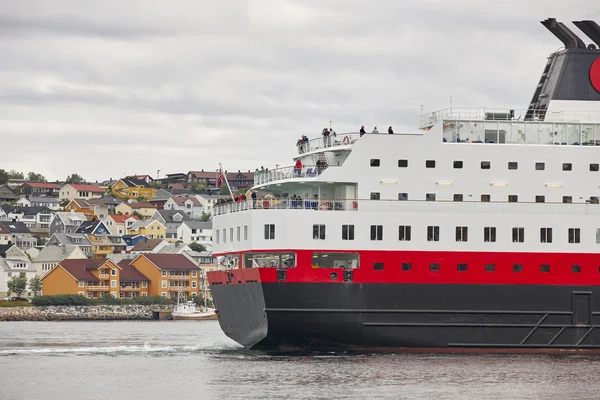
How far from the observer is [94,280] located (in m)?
114

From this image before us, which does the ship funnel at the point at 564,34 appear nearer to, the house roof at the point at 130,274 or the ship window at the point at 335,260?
the ship window at the point at 335,260

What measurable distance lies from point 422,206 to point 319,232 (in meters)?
3.58

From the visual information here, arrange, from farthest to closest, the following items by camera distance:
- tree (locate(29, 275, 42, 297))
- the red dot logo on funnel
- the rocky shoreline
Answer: tree (locate(29, 275, 42, 297)) → the rocky shoreline → the red dot logo on funnel

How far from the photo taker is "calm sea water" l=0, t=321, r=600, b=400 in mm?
33219

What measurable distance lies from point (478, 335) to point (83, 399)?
13419 mm

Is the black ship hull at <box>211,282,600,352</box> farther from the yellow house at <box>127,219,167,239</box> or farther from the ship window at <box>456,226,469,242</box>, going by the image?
the yellow house at <box>127,219,167,239</box>

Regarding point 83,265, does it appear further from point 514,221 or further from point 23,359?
point 514,221

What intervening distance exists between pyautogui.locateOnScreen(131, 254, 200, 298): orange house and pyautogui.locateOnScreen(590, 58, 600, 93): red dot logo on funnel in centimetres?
7560

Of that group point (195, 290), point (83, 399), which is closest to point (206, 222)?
point (195, 290)

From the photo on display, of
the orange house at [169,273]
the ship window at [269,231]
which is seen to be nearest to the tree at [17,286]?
the orange house at [169,273]

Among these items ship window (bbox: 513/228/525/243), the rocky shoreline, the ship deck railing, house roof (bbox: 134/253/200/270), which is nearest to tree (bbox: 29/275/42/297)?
the rocky shoreline

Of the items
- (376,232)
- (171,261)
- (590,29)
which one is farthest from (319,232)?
(171,261)

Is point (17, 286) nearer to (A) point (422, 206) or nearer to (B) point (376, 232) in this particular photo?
(A) point (422, 206)

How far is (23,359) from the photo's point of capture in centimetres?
4491
